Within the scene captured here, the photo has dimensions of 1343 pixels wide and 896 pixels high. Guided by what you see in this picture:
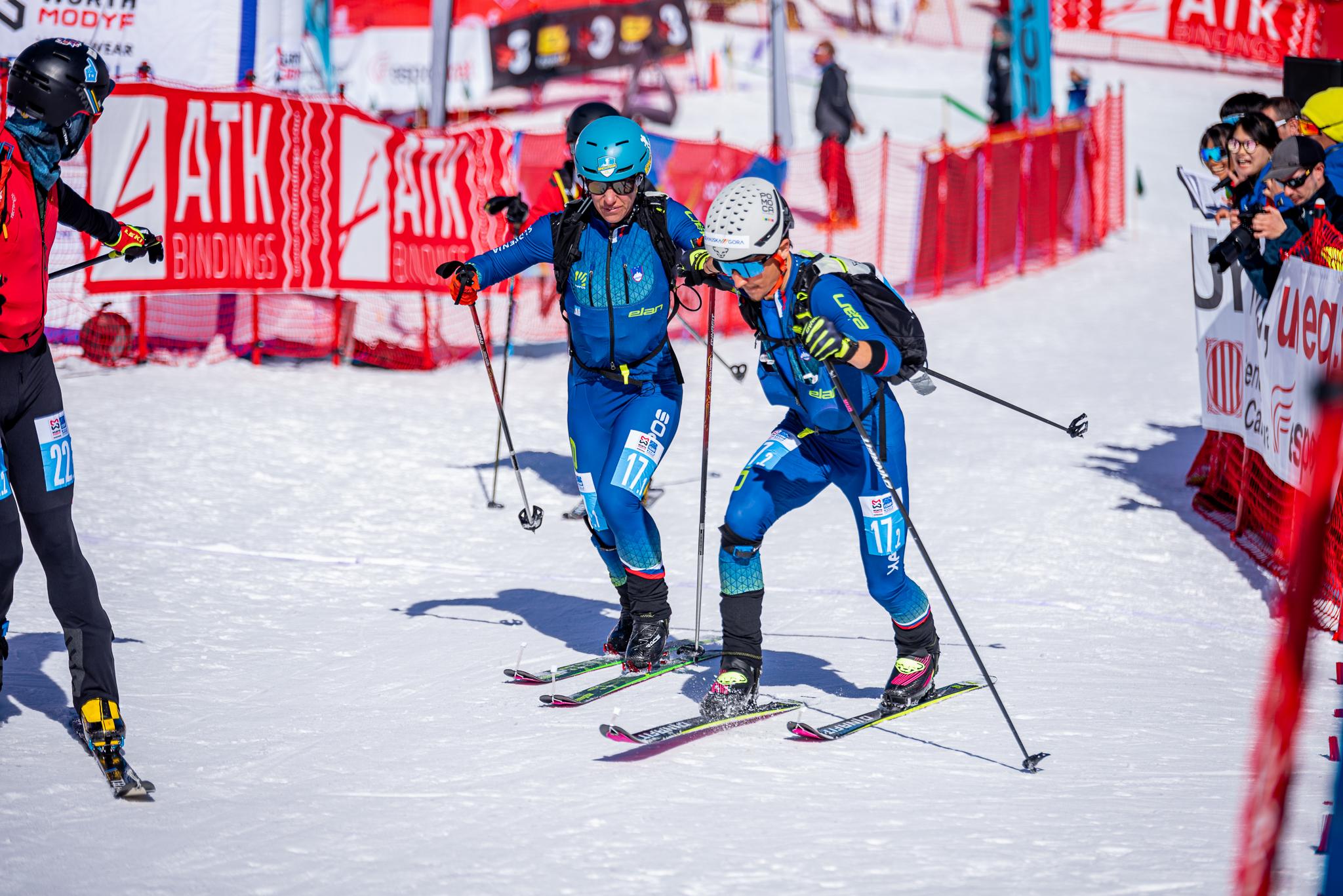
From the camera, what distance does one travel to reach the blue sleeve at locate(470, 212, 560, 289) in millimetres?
6535

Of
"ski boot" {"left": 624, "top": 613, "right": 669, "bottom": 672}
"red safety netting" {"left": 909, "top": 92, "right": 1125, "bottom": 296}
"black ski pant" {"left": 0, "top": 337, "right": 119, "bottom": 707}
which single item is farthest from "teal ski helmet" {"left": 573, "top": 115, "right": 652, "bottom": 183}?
"red safety netting" {"left": 909, "top": 92, "right": 1125, "bottom": 296}

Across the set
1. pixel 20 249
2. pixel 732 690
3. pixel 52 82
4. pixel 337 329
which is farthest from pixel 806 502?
pixel 337 329

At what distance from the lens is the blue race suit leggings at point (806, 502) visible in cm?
556

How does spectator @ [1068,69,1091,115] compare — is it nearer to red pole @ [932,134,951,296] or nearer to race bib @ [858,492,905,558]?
red pole @ [932,134,951,296]

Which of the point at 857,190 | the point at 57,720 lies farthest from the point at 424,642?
the point at 857,190

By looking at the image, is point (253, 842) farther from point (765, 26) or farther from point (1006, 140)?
point (765, 26)

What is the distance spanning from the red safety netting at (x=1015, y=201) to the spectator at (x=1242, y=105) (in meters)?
8.06

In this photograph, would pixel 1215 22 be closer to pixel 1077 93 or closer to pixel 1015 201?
pixel 1077 93

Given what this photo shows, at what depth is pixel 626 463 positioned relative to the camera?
6.23m

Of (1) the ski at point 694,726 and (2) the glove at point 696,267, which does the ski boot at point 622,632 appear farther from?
(2) the glove at point 696,267

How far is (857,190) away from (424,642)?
38.1 ft

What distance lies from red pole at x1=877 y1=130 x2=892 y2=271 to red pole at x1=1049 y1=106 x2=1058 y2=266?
2.45 metres

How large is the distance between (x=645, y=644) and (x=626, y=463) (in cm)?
78

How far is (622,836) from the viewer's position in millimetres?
4555
